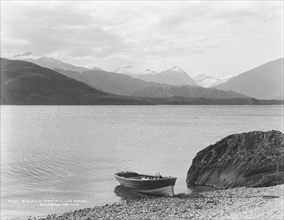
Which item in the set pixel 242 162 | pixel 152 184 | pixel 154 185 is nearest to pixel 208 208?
pixel 154 185

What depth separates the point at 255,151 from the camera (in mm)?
39969

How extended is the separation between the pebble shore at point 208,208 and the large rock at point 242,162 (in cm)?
308

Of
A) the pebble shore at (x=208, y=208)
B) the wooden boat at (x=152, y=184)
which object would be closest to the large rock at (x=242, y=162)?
the pebble shore at (x=208, y=208)

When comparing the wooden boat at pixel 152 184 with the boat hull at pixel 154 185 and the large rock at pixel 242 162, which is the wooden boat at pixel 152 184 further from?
the large rock at pixel 242 162

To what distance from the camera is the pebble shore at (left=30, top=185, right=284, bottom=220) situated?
899 inches

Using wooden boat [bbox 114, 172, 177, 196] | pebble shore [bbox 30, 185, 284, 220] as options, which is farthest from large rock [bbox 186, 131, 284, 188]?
wooden boat [bbox 114, 172, 177, 196]

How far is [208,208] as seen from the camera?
26891 millimetres

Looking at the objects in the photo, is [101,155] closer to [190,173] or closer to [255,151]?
[190,173]

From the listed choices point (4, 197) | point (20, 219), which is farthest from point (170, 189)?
point (4, 197)

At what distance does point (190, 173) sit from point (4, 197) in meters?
19.2

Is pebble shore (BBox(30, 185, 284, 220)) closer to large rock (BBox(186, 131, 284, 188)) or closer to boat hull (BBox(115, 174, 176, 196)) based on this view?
boat hull (BBox(115, 174, 176, 196))

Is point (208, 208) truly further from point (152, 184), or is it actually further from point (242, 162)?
point (242, 162)

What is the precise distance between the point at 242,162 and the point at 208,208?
13336mm

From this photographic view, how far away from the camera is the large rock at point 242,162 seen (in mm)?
37438
